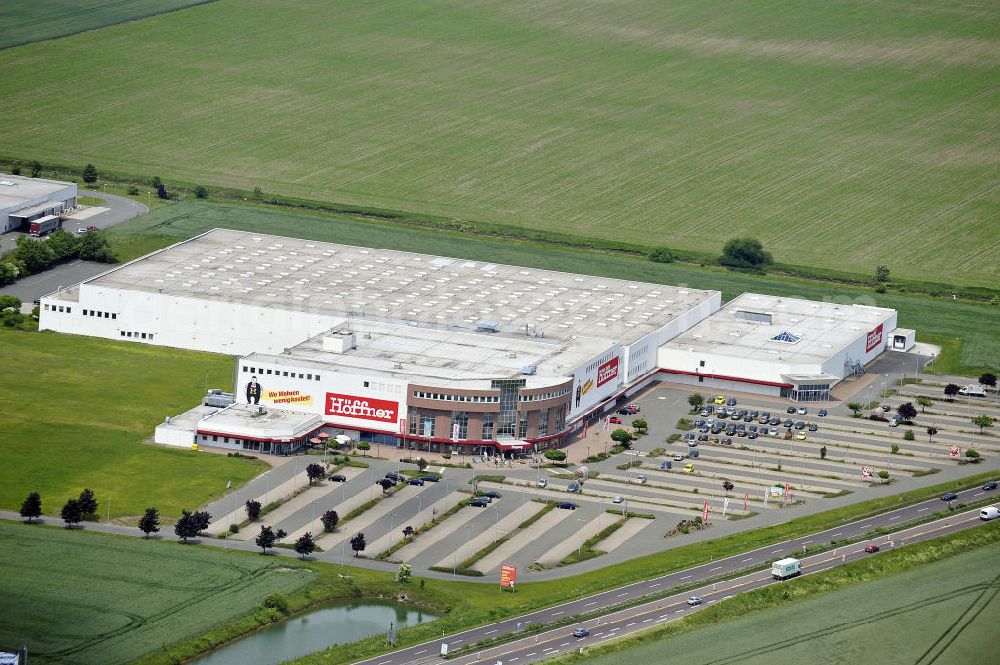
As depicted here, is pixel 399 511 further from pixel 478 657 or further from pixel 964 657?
pixel 964 657

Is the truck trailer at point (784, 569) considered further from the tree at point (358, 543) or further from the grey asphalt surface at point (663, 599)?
the tree at point (358, 543)

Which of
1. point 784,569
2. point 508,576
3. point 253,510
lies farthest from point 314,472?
point 784,569

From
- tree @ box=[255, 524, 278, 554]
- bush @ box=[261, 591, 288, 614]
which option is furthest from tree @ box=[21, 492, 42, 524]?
bush @ box=[261, 591, 288, 614]

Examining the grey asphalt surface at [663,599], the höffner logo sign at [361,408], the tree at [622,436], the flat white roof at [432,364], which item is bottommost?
the grey asphalt surface at [663,599]

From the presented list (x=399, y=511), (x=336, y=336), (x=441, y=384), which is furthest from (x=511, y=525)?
(x=336, y=336)

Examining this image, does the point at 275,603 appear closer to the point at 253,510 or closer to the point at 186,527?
the point at 186,527

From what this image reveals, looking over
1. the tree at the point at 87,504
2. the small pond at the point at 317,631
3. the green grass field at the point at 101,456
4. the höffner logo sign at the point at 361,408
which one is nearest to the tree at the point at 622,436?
the höffner logo sign at the point at 361,408
